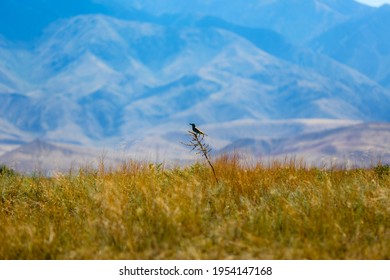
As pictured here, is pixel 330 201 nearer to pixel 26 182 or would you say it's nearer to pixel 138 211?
pixel 138 211

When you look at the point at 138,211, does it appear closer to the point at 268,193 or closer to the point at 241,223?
the point at 241,223

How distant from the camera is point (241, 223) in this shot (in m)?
9.45

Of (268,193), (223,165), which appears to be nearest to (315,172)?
(223,165)

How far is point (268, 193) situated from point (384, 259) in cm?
344

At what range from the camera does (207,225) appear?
31.4ft

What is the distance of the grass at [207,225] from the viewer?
855 cm

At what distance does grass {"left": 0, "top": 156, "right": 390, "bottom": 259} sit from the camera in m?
8.55

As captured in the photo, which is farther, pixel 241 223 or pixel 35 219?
pixel 35 219

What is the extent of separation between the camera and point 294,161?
15.3 meters
